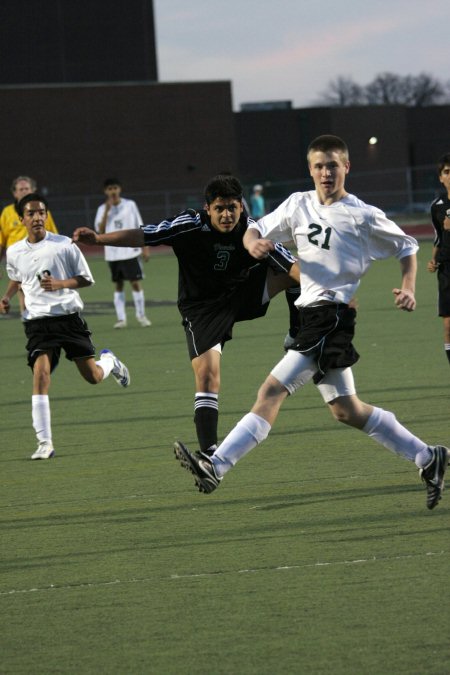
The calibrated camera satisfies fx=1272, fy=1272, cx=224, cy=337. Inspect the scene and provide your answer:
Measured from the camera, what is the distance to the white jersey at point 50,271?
353 inches

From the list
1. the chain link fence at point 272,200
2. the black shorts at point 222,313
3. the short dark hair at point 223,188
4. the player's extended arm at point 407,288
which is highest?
the short dark hair at point 223,188

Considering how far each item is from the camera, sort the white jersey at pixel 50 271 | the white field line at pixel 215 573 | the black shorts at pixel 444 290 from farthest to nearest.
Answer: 1. the black shorts at pixel 444 290
2. the white jersey at pixel 50 271
3. the white field line at pixel 215 573

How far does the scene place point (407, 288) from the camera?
20.4 feet

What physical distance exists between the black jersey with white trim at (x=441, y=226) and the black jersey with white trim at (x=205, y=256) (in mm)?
2932

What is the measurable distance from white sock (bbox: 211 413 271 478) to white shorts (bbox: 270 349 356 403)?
0.79 ft

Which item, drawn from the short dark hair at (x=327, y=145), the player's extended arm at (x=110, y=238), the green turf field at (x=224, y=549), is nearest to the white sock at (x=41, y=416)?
the green turf field at (x=224, y=549)

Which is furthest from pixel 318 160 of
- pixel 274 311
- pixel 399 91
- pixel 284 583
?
pixel 399 91

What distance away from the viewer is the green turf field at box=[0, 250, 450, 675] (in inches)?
175

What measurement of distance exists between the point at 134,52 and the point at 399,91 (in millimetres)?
39743

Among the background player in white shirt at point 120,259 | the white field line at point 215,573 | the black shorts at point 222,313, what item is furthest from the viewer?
the background player in white shirt at point 120,259

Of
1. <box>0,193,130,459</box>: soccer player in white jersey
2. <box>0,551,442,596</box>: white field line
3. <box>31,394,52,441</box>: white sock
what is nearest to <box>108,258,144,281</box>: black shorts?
<box>0,193,130,459</box>: soccer player in white jersey

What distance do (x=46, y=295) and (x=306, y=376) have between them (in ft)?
10.7

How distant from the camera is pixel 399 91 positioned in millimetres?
94062

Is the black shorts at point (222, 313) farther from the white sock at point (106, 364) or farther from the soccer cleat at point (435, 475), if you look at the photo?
the white sock at point (106, 364)
